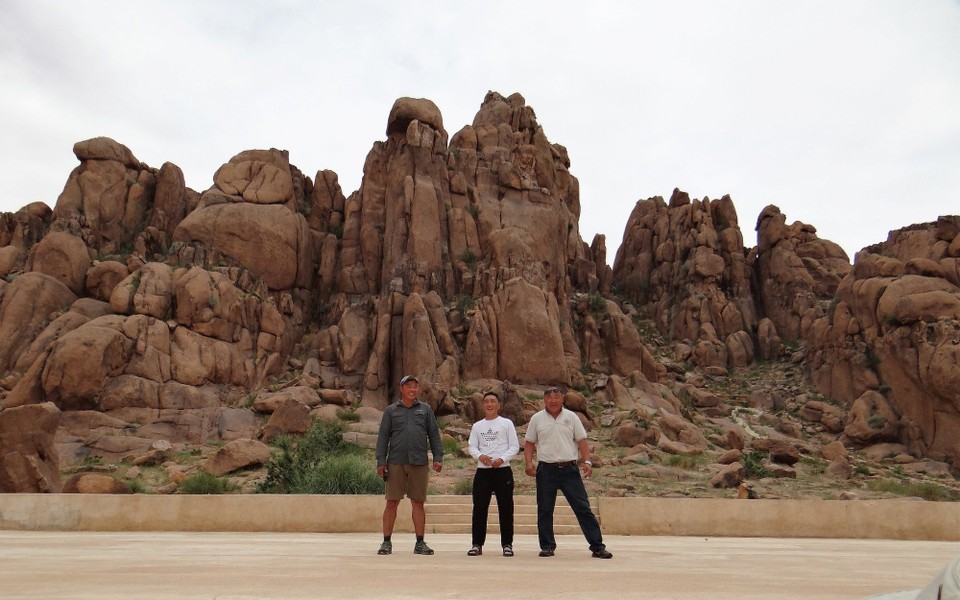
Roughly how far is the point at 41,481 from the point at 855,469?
101ft

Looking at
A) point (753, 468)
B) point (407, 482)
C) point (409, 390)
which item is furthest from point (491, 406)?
point (753, 468)

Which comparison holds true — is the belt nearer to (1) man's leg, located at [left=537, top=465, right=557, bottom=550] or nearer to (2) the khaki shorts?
(1) man's leg, located at [left=537, top=465, right=557, bottom=550]

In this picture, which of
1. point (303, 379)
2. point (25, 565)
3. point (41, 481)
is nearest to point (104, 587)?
point (25, 565)

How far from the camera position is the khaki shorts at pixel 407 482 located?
361 inches

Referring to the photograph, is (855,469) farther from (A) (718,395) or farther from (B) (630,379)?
(A) (718,395)

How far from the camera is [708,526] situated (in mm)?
12977

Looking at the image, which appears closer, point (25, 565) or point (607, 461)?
point (25, 565)

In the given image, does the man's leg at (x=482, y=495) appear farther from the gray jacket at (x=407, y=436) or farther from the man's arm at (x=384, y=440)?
the man's arm at (x=384, y=440)

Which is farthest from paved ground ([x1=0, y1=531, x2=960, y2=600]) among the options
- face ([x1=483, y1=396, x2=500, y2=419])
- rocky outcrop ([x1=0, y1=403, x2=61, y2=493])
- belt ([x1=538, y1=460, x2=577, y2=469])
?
rocky outcrop ([x1=0, y1=403, x2=61, y2=493])

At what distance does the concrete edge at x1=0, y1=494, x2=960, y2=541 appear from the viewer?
12602mm

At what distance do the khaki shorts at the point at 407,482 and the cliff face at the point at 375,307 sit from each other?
24829 millimetres

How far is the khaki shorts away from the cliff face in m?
24.8

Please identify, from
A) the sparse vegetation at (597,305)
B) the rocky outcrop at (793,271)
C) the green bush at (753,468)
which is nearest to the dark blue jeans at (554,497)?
the green bush at (753,468)

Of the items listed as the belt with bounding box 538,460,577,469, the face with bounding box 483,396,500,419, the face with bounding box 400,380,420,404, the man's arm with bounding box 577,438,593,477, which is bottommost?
the belt with bounding box 538,460,577,469
